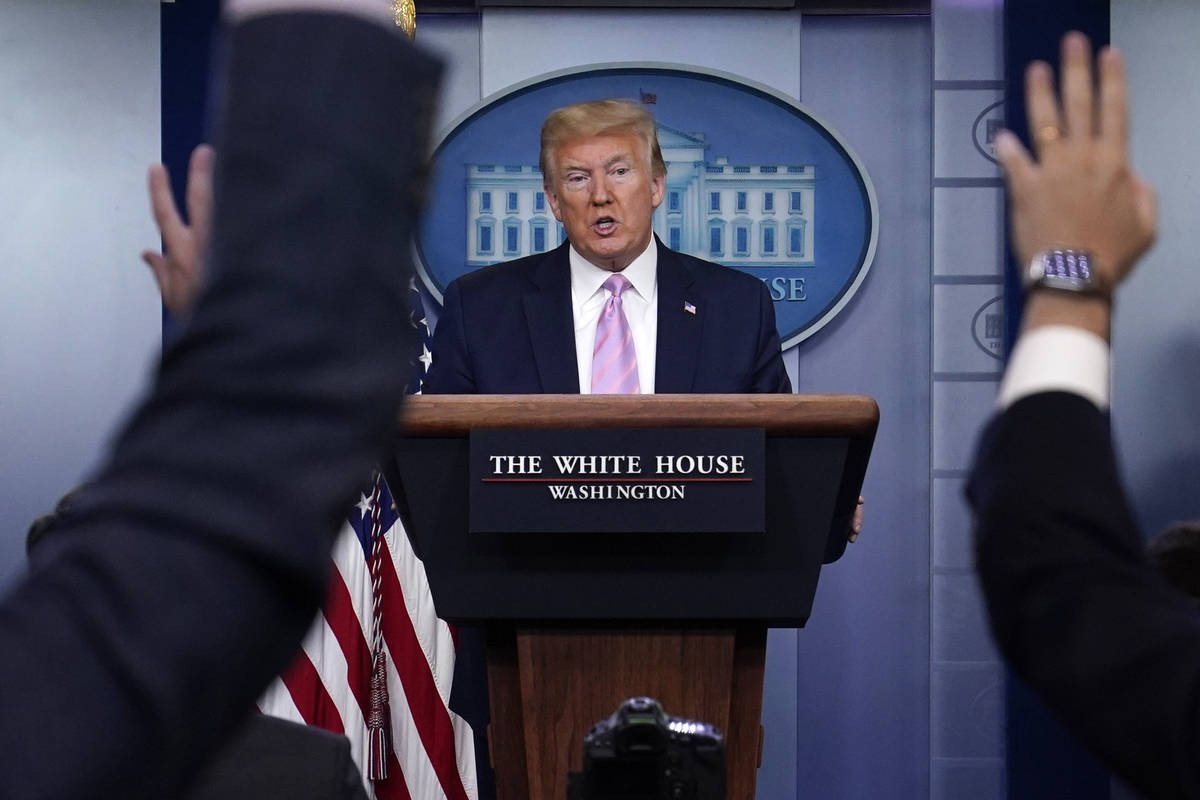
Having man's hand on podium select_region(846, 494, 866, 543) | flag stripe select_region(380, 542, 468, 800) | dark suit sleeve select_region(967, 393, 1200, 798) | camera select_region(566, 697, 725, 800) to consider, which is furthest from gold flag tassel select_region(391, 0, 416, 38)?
dark suit sleeve select_region(967, 393, 1200, 798)

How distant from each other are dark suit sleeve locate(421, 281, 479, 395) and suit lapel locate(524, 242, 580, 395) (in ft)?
0.50

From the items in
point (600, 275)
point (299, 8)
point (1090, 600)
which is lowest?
point (1090, 600)

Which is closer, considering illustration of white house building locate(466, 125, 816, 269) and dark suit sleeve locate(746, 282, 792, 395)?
dark suit sleeve locate(746, 282, 792, 395)

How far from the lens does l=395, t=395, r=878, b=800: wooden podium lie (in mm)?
1916

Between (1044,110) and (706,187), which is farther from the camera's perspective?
(706,187)

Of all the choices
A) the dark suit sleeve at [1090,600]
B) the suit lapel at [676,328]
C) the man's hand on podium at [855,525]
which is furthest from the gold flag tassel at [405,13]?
the dark suit sleeve at [1090,600]

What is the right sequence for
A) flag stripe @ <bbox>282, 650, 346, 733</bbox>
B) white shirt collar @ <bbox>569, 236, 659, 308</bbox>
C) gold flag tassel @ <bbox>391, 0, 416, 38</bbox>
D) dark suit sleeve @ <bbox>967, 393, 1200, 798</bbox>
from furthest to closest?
1. flag stripe @ <bbox>282, 650, 346, 733</bbox>
2. gold flag tassel @ <bbox>391, 0, 416, 38</bbox>
3. white shirt collar @ <bbox>569, 236, 659, 308</bbox>
4. dark suit sleeve @ <bbox>967, 393, 1200, 798</bbox>

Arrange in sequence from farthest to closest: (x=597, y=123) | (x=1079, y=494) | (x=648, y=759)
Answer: (x=597, y=123) < (x=648, y=759) < (x=1079, y=494)

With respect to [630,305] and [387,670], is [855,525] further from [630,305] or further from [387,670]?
[387,670]

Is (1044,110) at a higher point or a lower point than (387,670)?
higher

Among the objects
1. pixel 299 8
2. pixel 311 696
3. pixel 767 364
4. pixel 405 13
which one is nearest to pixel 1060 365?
pixel 299 8

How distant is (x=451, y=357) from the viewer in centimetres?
312

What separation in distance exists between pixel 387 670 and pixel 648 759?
2.60 metres

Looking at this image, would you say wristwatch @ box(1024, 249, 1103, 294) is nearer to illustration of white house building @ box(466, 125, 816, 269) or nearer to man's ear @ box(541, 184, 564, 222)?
man's ear @ box(541, 184, 564, 222)
